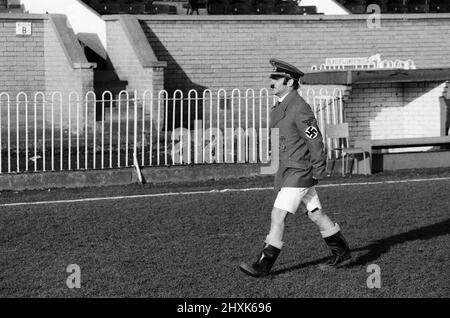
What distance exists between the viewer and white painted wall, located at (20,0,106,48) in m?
23.6

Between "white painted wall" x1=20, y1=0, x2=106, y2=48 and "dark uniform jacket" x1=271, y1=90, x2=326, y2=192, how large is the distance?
15773 mm

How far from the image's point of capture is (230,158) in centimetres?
1700

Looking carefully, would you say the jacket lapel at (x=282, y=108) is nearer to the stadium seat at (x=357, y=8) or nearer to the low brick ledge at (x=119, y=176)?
the low brick ledge at (x=119, y=176)

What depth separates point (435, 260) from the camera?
9070mm

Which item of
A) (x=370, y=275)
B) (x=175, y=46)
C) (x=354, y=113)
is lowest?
(x=370, y=275)

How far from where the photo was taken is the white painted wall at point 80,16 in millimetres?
23641

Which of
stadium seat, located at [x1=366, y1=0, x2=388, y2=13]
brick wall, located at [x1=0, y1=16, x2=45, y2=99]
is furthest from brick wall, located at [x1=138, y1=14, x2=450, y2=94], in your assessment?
brick wall, located at [x1=0, y1=16, x2=45, y2=99]

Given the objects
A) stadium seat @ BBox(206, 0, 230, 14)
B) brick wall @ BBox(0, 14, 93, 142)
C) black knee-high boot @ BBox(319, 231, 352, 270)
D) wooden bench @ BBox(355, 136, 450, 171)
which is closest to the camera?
black knee-high boot @ BBox(319, 231, 352, 270)

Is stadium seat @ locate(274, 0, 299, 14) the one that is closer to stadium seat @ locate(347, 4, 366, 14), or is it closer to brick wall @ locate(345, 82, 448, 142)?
stadium seat @ locate(347, 4, 366, 14)

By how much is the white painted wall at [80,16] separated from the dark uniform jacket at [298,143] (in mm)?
15773

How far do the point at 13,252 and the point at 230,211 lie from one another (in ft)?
10.7

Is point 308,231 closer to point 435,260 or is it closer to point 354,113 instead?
point 435,260

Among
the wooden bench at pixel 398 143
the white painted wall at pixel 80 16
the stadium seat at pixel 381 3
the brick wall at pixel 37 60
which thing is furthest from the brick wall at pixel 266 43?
the wooden bench at pixel 398 143

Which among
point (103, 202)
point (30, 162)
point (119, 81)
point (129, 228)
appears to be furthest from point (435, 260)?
point (119, 81)
